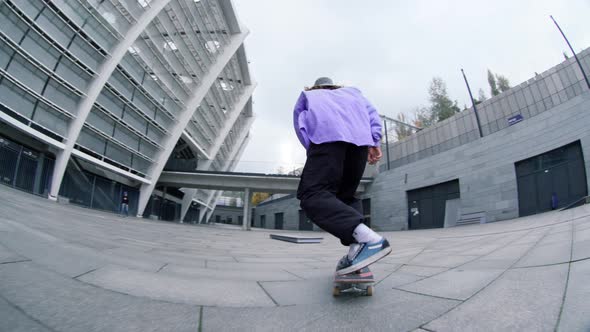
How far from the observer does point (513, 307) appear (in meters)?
1.19

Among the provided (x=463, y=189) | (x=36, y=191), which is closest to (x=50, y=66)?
(x=36, y=191)

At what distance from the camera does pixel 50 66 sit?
→ 15.3 metres

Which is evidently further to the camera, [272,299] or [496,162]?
[496,162]

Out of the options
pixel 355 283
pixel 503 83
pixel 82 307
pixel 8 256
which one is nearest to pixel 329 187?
pixel 355 283

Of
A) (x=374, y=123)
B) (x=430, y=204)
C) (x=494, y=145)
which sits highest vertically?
(x=494, y=145)

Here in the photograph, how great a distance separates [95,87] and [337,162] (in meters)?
20.9

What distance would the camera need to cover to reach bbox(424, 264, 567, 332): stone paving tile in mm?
1040

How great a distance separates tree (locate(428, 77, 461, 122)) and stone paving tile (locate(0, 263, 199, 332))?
45216mm

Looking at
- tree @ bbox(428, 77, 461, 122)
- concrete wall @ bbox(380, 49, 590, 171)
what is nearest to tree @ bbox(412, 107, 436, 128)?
tree @ bbox(428, 77, 461, 122)

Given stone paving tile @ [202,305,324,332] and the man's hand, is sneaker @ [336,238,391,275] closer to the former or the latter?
stone paving tile @ [202,305,324,332]

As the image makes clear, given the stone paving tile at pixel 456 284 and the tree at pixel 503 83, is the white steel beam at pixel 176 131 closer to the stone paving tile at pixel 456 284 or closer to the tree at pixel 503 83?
the stone paving tile at pixel 456 284

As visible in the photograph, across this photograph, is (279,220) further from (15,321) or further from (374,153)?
(15,321)

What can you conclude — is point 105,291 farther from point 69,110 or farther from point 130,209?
point 130,209

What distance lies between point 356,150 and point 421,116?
152 ft
